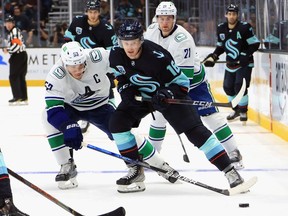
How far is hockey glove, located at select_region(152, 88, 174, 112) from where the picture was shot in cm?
439

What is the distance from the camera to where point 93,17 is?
7.25 metres

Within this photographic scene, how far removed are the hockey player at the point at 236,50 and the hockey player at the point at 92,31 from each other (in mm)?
1069

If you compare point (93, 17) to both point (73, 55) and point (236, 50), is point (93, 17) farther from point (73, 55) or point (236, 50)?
point (73, 55)

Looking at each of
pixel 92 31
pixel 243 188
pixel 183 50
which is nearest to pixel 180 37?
pixel 183 50

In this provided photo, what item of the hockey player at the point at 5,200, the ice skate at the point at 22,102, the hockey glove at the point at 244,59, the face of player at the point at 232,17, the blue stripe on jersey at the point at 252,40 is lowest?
the ice skate at the point at 22,102

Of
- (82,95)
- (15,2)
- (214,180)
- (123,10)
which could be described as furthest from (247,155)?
(15,2)

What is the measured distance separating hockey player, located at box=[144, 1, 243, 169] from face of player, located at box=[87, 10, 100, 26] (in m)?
2.00

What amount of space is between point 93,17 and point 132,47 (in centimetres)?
290

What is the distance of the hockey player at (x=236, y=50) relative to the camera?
792 centimetres

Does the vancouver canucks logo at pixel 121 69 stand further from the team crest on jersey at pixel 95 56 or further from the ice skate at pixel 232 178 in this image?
the ice skate at pixel 232 178

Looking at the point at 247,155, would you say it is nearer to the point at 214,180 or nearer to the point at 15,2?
the point at 214,180

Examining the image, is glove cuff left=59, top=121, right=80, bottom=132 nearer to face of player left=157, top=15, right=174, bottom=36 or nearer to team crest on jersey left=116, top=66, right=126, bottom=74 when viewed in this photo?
team crest on jersey left=116, top=66, right=126, bottom=74

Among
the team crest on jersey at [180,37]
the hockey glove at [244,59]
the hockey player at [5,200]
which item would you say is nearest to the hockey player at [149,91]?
the team crest on jersey at [180,37]

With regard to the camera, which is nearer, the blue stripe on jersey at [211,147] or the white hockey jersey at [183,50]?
the blue stripe on jersey at [211,147]
